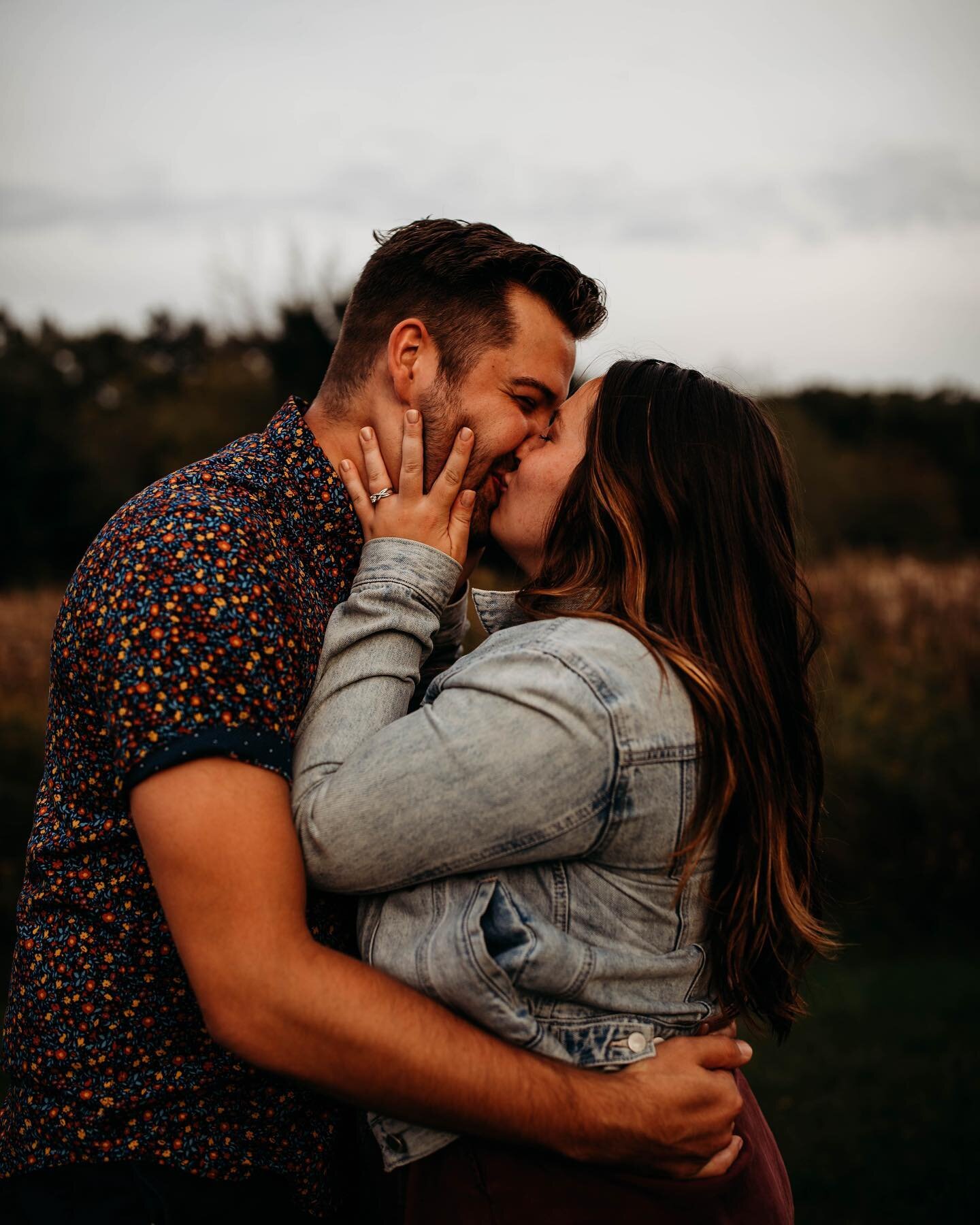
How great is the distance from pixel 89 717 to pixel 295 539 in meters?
0.60

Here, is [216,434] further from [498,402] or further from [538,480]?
[538,480]

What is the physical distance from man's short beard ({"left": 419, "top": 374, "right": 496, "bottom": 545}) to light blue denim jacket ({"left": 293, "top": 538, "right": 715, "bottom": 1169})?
68cm

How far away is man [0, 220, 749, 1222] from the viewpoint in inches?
60.2

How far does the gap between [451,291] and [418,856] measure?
5.47 feet

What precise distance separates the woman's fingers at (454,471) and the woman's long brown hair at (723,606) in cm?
28

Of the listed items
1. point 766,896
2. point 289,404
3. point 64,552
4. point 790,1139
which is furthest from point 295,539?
point 64,552

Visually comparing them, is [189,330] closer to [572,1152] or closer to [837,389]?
[837,389]

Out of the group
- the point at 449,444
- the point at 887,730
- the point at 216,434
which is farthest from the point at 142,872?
the point at 216,434

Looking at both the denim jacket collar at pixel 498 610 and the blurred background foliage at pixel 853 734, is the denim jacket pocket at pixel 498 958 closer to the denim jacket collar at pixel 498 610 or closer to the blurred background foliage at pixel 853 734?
the denim jacket collar at pixel 498 610

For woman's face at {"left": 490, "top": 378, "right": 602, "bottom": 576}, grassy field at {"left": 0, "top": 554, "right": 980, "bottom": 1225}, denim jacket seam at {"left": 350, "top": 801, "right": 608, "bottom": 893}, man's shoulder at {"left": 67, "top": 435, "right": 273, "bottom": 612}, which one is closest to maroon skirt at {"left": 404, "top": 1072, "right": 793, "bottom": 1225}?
denim jacket seam at {"left": 350, "top": 801, "right": 608, "bottom": 893}

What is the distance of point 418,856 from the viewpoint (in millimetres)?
1636

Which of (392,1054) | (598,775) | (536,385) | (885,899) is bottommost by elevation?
(885,899)

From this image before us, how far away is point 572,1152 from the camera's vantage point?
169 centimetres

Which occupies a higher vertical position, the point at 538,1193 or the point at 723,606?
the point at 723,606
